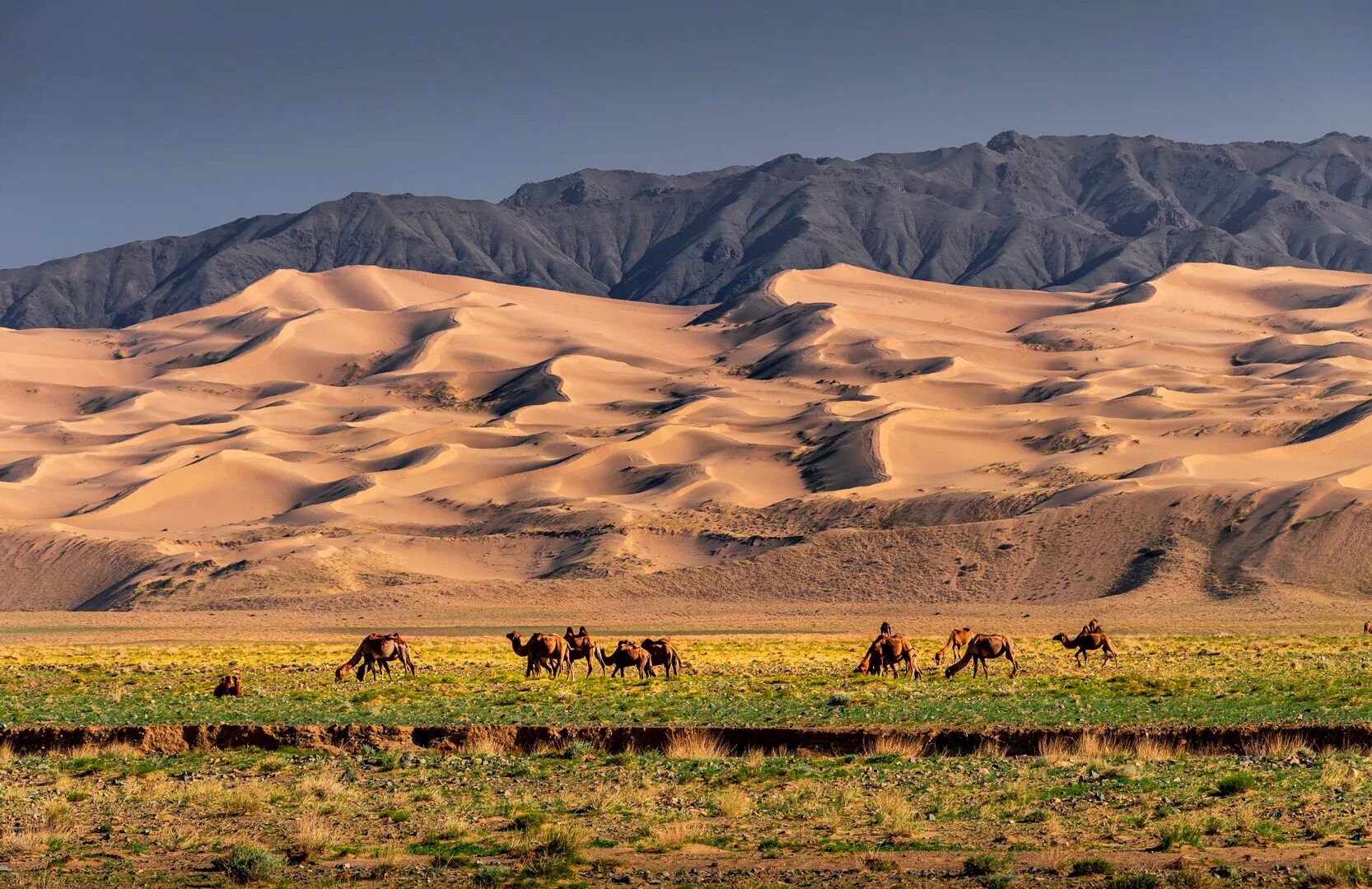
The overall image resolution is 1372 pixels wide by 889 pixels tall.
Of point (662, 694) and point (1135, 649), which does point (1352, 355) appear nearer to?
point (1135, 649)

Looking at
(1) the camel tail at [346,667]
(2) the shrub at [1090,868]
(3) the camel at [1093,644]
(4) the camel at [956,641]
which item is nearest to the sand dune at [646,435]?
(3) the camel at [1093,644]

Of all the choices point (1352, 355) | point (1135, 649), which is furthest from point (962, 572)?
point (1352, 355)

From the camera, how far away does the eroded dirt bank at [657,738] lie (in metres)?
19.9

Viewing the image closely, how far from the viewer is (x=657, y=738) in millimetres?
20719

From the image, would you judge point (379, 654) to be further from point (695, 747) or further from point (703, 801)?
point (703, 801)

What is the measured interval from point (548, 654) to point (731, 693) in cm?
549

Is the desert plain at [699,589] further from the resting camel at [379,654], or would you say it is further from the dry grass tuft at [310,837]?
the resting camel at [379,654]

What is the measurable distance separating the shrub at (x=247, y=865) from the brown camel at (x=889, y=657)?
1699cm

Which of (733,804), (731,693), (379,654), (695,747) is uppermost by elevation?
(733,804)

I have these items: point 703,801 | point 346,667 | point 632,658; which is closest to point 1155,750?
point 703,801

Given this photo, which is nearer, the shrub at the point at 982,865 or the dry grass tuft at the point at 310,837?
the shrub at the point at 982,865

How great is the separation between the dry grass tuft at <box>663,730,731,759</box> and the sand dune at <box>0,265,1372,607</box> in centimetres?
5692

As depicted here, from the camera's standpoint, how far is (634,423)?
13025 centimetres

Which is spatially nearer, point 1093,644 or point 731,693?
point 731,693
